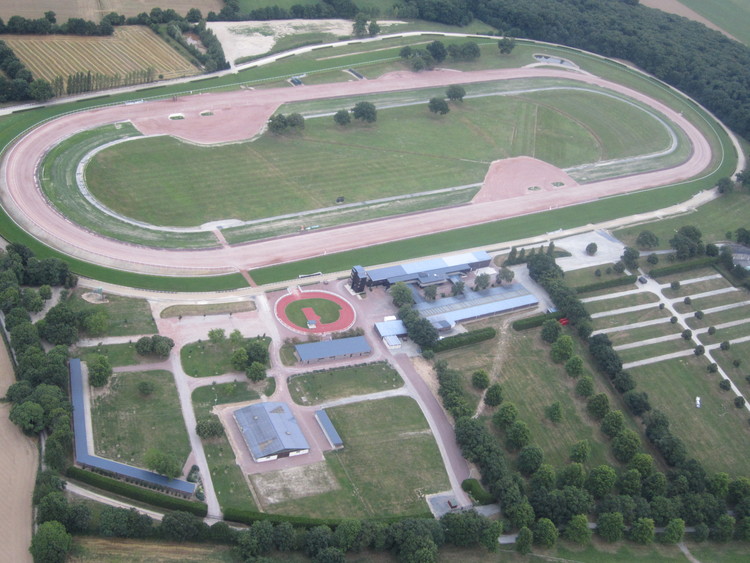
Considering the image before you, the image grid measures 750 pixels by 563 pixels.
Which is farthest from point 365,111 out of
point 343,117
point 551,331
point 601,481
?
point 601,481

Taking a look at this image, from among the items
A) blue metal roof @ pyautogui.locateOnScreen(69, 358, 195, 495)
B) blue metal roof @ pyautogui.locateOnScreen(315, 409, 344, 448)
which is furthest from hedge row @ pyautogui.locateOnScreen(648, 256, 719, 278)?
blue metal roof @ pyautogui.locateOnScreen(69, 358, 195, 495)

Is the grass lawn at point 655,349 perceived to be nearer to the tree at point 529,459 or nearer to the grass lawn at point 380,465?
the tree at point 529,459

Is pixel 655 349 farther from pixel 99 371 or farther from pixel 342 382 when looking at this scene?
pixel 99 371

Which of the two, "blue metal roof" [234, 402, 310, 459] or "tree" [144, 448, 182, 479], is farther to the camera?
"blue metal roof" [234, 402, 310, 459]

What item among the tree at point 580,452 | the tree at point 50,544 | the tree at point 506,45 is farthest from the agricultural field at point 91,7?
the tree at point 580,452

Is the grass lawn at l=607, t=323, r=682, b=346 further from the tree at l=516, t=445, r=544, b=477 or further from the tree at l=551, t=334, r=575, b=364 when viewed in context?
the tree at l=516, t=445, r=544, b=477

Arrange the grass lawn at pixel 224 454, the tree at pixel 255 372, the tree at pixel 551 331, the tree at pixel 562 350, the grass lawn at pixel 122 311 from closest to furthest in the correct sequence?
the grass lawn at pixel 224 454, the tree at pixel 255 372, the grass lawn at pixel 122 311, the tree at pixel 562 350, the tree at pixel 551 331
